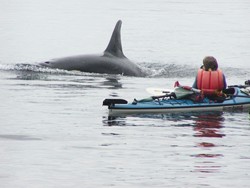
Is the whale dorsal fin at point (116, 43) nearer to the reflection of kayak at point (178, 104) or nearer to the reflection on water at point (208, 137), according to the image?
the reflection of kayak at point (178, 104)

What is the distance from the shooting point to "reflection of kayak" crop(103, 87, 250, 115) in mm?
27734

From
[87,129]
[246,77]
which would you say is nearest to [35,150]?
[87,129]

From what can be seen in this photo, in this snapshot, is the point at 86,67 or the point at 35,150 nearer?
the point at 35,150

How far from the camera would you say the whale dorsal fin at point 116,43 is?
37812 mm

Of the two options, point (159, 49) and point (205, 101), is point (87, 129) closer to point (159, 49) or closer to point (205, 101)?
point (205, 101)

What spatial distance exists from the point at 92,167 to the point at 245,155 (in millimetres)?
3499

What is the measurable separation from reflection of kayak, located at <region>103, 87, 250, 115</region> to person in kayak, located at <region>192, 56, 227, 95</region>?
30cm

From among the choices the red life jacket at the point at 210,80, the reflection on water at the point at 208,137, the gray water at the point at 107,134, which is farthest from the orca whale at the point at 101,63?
the reflection on water at the point at 208,137

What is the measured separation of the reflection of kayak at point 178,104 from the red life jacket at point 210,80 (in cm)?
36

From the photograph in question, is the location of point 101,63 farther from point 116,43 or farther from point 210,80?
point 210,80

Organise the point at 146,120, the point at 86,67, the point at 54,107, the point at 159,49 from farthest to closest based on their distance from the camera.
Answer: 1. the point at 159,49
2. the point at 86,67
3. the point at 54,107
4. the point at 146,120

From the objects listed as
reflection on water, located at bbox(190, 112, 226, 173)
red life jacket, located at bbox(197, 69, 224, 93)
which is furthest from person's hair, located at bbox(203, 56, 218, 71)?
reflection on water, located at bbox(190, 112, 226, 173)

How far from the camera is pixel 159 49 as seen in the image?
5825 cm

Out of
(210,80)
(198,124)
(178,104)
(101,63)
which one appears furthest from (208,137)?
(101,63)
